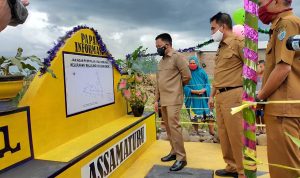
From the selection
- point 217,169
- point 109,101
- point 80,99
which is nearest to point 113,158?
point 80,99

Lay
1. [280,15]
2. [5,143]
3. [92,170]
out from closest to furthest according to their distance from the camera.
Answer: [280,15] → [5,143] → [92,170]

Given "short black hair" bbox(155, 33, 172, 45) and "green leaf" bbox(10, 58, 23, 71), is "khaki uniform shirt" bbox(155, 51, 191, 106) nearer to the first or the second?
"short black hair" bbox(155, 33, 172, 45)

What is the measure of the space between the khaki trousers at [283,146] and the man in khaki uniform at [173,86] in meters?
1.81

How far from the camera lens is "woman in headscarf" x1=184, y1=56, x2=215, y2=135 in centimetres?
574

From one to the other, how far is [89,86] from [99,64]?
18.2 inches

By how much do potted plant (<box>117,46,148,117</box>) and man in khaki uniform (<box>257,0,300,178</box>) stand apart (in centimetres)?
280

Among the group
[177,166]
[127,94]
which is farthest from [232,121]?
[127,94]

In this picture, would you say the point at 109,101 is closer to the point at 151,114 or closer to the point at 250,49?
the point at 151,114

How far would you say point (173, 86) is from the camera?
381cm

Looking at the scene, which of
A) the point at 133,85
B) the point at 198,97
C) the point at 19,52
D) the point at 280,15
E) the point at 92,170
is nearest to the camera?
the point at 280,15

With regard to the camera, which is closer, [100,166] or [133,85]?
[100,166]

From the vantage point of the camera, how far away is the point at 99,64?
13.0 feet

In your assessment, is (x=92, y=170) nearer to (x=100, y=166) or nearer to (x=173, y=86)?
(x=100, y=166)

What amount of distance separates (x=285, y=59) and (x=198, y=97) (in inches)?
155
